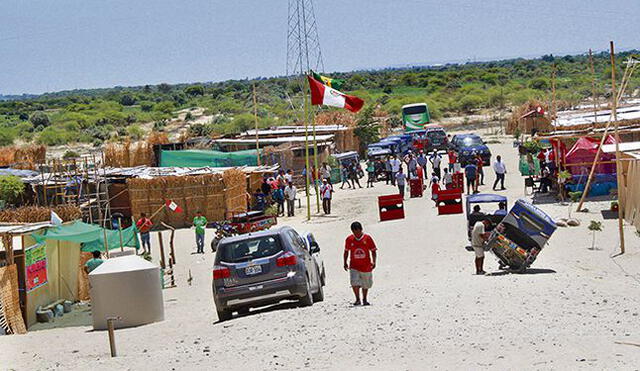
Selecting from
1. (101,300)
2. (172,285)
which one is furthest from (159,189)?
(101,300)

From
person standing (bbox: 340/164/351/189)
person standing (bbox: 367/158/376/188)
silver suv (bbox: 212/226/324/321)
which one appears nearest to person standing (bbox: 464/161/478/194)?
person standing (bbox: 367/158/376/188)

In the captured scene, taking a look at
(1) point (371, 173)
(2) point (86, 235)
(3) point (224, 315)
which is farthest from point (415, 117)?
(3) point (224, 315)

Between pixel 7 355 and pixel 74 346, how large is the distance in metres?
1.02

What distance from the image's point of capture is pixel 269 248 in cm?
1534

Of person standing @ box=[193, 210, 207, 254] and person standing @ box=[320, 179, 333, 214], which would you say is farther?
person standing @ box=[320, 179, 333, 214]

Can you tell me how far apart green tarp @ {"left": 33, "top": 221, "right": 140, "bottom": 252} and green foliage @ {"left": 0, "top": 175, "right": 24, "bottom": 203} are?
30.4 feet

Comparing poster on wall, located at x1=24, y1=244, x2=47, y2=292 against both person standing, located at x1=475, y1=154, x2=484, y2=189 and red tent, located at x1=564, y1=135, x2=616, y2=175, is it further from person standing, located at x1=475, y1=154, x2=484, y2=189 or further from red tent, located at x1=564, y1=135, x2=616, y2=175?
person standing, located at x1=475, y1=154, x2=484, y2=189

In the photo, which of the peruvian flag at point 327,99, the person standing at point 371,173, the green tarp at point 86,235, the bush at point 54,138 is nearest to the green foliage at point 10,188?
the green tarp at point 86,235

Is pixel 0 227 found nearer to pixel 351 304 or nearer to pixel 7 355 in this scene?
pixel 7 355

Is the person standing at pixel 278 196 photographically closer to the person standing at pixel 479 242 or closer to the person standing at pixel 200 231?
the person standing at pixel 200 231

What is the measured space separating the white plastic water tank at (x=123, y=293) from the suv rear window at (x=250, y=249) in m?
2.52

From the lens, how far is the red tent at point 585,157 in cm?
3070

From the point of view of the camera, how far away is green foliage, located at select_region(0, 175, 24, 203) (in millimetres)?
32312

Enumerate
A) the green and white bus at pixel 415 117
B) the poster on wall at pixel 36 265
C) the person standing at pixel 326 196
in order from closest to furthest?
the poster on wall at pixel 36 265 < the person standing at pixel 326 196 < the green and white bus at pixel 415 117
